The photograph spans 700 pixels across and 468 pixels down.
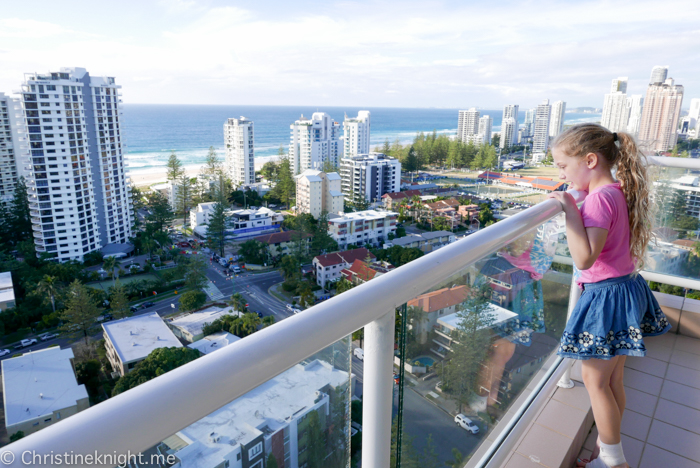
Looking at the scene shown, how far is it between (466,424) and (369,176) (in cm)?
2036

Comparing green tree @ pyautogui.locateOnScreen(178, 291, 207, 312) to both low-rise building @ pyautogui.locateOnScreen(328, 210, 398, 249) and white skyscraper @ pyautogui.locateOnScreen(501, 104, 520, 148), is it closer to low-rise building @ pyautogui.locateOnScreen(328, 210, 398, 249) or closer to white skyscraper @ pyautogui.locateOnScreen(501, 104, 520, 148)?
low-rise building @ pyautogui.locateOnScreen(328, 210, 398, 249)

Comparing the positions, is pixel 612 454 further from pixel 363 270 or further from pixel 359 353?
pixel 363 270

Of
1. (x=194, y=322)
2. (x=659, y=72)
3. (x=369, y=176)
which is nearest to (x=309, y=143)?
(x=369, y=176)

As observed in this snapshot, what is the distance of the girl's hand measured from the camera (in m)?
0.81

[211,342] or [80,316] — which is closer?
[211,342]

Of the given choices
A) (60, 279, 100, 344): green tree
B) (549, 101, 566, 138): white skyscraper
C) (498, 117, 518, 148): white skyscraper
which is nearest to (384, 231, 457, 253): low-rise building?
(60, 279, 100, 344): green tree

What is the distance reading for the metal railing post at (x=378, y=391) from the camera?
0.46 metres

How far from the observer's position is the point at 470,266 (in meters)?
0.63

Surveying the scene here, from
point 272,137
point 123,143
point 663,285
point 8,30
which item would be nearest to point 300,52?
point 272,137

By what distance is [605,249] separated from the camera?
0.85 metres

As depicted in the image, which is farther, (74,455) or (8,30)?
(8,30)

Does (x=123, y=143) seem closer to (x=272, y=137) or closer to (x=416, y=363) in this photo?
(x=416, y=363)

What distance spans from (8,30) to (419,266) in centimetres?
4636

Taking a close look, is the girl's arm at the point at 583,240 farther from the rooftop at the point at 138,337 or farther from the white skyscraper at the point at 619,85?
the white skyscraper at the point at 619,85
